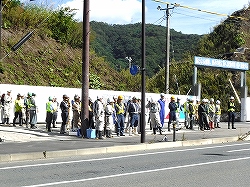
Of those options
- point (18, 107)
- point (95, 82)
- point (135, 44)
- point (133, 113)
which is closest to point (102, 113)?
point (133, 113)

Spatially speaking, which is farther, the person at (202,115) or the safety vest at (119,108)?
the person at (202,115)

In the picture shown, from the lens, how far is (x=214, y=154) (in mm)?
17062

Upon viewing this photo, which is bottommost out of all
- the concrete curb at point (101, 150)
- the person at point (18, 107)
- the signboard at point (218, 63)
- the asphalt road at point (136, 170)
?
the asphalt road at point (136, 170)

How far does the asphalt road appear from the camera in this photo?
11.0 meters

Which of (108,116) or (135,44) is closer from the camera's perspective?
(108,116)

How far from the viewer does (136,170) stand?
13.0m

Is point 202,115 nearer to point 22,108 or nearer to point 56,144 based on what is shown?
point 22,108

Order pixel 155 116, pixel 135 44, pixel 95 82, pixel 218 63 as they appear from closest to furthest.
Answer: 1. pixel 155 116
2. pixel 218 63
3. pixel 95 82
4. pixel 135 44

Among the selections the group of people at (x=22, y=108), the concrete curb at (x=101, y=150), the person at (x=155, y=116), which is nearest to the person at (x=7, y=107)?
the group of people at (x=22, y=108)

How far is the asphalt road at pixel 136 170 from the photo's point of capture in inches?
433

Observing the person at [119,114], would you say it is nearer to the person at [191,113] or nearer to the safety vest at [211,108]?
the person at [191,113]

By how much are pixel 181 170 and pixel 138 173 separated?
1.20 meters

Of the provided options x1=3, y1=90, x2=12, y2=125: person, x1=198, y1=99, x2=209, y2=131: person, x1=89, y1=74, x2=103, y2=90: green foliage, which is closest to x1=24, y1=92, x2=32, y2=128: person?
x1=3, y1=90, x2=12, y2=125: person

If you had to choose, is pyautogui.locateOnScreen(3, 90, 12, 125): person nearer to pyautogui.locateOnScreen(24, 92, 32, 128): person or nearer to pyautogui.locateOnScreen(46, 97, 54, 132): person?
pyautogui.locateOnScreen(24, 92, 32, 128): person
